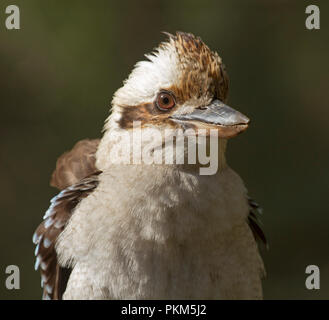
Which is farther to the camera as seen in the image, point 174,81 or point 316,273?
point 316,273

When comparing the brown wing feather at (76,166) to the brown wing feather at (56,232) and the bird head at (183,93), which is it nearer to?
the brown wing feather at (56,232)

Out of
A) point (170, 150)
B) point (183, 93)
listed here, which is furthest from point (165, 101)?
point (170, 150)

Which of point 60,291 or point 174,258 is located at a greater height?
point 174,258

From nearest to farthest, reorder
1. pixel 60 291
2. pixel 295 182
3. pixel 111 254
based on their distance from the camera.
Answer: pixel 111 254 < pixel 60 291 < pixel 295 182

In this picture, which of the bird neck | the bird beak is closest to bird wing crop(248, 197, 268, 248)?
the bird neck

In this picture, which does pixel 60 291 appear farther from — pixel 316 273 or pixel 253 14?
pixel 253 14

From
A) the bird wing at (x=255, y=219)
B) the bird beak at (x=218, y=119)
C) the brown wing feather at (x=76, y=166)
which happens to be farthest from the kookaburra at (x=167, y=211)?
the brown wing feather at (x=76, y=166)

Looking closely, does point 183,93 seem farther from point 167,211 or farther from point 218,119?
point 167,211

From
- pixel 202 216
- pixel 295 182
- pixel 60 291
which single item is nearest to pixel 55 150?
pixel 295 182
